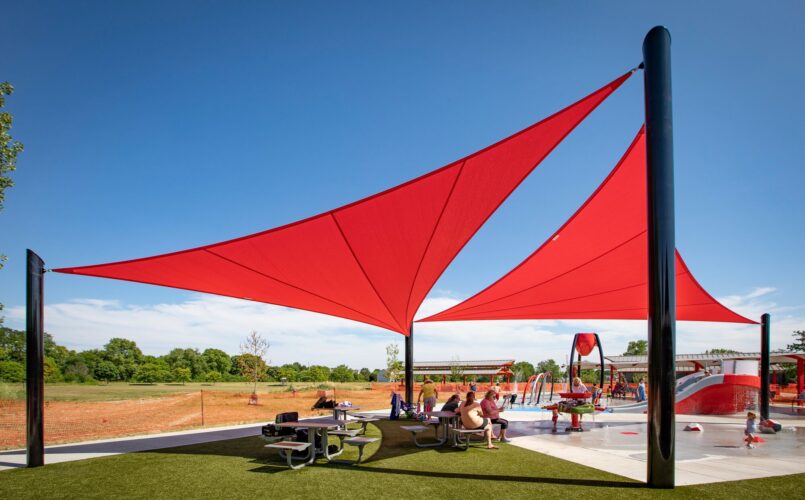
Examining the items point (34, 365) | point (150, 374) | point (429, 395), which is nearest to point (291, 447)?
point (34, 365)

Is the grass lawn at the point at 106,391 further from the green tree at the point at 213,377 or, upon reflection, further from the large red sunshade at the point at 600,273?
the large red sunshade at the point at 600,273

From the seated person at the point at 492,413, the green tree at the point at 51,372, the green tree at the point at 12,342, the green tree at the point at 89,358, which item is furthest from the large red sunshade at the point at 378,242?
the green tree at the point at 89,358

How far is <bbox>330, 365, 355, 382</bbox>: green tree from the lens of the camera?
64.9 metres

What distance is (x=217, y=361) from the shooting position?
68.6 metres

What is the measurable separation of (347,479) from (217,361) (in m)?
68.9

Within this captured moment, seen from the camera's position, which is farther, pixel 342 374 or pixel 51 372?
pixel 342 374

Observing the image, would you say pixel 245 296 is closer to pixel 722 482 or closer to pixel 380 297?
pixel 380 297

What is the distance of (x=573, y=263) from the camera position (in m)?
9.05

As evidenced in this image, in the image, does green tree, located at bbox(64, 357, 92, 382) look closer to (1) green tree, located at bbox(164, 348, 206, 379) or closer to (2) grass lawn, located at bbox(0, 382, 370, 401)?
(2) grass lawn, located at bbox(0, 382, 370, 401)

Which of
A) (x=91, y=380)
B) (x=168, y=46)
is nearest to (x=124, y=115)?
(x=168, y=46)

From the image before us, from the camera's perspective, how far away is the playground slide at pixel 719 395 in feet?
52.1

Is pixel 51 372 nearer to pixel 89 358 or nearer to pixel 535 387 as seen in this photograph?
pixel 89 358

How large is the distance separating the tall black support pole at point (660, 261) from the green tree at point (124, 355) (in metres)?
66.2

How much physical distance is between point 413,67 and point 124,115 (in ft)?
23.4
